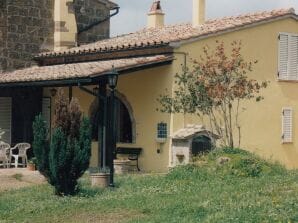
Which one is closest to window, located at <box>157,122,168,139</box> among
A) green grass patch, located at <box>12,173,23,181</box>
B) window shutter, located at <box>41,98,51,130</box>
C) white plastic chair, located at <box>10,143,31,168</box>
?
green grass patch, located at <box>12,173,23,181</box>

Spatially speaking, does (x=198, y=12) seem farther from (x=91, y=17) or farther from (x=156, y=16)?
(x=91, y=17)

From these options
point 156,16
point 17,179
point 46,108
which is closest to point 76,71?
point 17,179

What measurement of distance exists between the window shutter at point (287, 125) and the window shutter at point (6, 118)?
888cm

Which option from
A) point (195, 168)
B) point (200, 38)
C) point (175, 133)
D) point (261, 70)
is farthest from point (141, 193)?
point (261, 70)

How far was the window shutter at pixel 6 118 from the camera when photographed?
22828mm

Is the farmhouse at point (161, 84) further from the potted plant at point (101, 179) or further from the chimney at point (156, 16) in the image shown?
the potted plant at point (101, 179)

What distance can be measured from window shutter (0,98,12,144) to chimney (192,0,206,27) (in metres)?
6.66

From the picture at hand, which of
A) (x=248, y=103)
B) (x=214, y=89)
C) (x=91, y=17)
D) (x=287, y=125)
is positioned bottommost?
(x=287, y=125)

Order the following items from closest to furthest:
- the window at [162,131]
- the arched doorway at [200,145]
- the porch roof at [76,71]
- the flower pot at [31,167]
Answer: the porch roof at [76,71], the arched doorway at [200,145], the window at [162,131], the flower pot at [31,167]

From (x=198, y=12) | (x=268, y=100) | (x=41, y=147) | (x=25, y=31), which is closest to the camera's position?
(x=41, y=147)

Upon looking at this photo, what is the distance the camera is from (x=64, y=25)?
24.2 metres

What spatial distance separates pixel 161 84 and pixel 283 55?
4468 millimetres

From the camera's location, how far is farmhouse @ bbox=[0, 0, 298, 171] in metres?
18.9

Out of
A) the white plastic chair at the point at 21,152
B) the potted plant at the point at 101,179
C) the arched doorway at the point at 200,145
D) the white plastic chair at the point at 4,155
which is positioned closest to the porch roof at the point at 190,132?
the arched doorway at the point at 200,145
